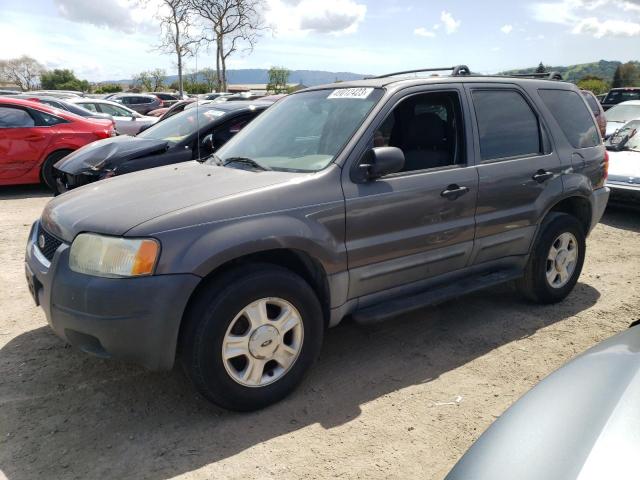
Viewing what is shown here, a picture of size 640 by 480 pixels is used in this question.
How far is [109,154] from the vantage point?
595cm

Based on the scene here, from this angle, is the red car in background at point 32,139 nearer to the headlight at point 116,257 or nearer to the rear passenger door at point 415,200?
the headlight at point 116,257

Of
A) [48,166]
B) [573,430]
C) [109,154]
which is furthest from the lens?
[48,166]

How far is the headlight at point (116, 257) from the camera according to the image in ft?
8.50

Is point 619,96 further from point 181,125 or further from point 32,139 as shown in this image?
point 32,139

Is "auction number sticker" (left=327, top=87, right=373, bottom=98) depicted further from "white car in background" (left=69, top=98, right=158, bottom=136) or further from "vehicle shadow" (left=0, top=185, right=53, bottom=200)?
"white car in background" (left=69, top=98, right=158, bottom=136)

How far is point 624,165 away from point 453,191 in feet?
18.2

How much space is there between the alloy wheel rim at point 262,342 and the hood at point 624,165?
6418 millimetres

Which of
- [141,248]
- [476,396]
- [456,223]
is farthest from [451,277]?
[141,248]

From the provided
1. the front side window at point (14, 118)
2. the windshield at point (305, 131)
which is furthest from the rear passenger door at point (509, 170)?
the front side window at point (14, 118)

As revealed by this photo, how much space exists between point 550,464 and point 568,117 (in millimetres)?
3767

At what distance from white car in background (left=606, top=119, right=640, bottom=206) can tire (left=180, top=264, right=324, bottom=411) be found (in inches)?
242

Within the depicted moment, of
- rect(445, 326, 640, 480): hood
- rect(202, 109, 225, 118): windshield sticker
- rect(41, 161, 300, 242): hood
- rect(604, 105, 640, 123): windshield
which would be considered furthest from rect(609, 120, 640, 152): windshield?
rect(445, 326, 640, 480): hood

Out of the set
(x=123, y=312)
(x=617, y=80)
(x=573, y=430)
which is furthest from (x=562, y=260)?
(x=617, y=80)

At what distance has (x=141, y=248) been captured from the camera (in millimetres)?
2602
